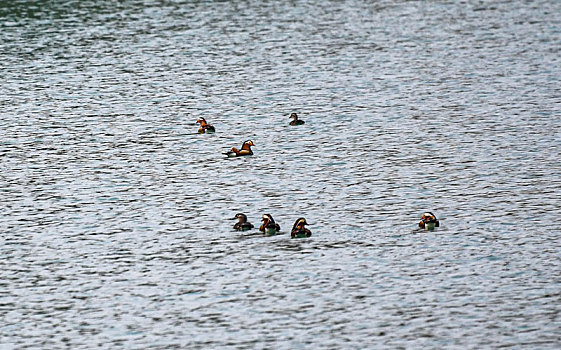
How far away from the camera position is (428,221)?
123 ft

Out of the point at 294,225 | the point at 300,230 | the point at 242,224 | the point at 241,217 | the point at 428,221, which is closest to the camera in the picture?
the point at 300,230

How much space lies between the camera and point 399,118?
55.5 meters

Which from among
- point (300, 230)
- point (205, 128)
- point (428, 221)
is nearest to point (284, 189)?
point (300, 230)

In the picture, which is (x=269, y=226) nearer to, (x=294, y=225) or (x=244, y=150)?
(x=294, y=225)

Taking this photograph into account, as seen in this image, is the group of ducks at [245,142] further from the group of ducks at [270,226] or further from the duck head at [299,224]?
the duck head at [299,224]

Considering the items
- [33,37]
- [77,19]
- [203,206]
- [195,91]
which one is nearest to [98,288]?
[203,206]

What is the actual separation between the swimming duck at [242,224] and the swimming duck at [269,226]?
1.84 ft

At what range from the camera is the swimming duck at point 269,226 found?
37094 mm

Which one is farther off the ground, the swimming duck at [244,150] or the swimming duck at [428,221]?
the swimming duck at [244,150]

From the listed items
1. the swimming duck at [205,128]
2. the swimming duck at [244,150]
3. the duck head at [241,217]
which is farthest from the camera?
the swimming duck at [205,128]

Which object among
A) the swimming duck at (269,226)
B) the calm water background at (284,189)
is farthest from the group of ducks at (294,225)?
the calm water background at (284,189)

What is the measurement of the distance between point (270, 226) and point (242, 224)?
1.34m

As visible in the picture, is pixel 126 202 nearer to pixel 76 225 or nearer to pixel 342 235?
pixel 76 225

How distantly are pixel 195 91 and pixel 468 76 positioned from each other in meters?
17.5
